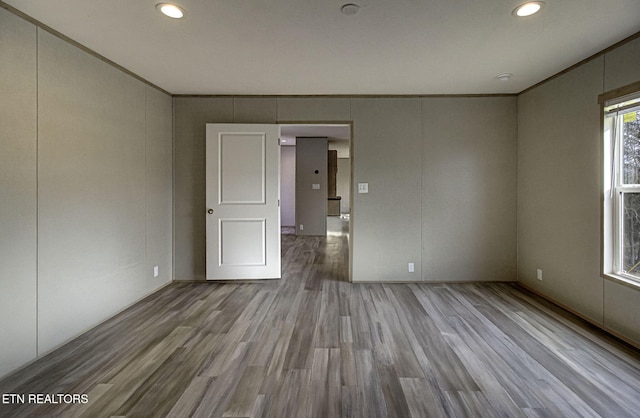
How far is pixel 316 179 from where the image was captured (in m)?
8.47

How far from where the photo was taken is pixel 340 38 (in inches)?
102

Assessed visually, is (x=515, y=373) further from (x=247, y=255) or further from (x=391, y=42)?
(x=247, y=255)

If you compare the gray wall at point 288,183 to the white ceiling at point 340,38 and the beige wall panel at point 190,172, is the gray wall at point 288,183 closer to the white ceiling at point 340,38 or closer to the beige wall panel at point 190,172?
the beige wall panel at point 190,172

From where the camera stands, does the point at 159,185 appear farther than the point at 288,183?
No

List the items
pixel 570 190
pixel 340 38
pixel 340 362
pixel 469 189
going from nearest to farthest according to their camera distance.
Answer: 1. pixel 340 362
2. pixel 340 38
3. pixel 570 190
4. pixel 469 189

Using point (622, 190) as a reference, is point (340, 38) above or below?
above

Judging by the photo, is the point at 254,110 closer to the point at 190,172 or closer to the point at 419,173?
the point at 190,172

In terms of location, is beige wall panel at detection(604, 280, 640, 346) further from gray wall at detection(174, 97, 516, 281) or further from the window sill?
gray wall at detection(174, 97, 516, 281)

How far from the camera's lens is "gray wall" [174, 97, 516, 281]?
4203 mm

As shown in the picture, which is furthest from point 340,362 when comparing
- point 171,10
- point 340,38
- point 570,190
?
point 570,190

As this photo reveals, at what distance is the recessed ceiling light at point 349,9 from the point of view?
2.12m

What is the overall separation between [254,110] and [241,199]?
1237 mm

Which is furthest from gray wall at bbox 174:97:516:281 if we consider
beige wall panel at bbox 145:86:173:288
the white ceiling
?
the white ceiling

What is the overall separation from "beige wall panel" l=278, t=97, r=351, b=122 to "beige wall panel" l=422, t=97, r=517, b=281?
1105mm
